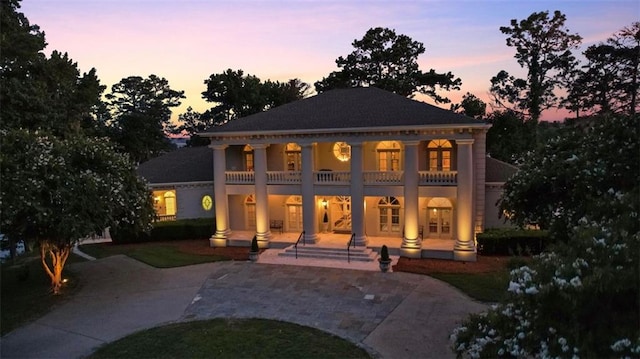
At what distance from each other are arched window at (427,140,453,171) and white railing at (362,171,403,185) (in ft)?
8.64

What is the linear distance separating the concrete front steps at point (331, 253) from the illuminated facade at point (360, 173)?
0.82 metres

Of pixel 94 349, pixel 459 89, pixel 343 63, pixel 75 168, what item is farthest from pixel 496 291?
pixel 343 63

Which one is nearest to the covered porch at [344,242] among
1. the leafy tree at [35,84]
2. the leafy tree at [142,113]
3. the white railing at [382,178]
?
the white railing at [382,178]

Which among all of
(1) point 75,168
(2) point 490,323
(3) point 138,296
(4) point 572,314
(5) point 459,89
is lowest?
(3) point 138,296

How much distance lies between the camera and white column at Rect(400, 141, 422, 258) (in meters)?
22.5

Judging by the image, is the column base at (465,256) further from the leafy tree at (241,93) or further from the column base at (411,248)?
the leafy tree at (241,93)

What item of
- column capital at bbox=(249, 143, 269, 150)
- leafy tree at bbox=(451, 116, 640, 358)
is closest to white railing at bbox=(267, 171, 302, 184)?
column capital at bbox=(249, 143, 269, 150)

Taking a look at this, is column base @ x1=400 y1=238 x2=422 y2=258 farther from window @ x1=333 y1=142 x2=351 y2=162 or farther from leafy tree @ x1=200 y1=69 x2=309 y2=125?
leafy tree @ x1=200 y1=69 x2=309 y2=125

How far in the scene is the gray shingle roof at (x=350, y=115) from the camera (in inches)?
865

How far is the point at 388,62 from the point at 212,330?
38.9 m

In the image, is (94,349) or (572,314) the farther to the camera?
(94,349)

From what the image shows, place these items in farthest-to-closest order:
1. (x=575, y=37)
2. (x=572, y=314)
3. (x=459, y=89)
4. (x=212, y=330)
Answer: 1. (x=459, y=89)
2. (x=575, y=37)
3. (x=212, y=330)
4. (x=572, y=314)

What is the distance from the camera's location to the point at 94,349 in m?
13.1

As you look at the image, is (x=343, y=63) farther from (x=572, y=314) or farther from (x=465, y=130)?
(x=572, y=314)
